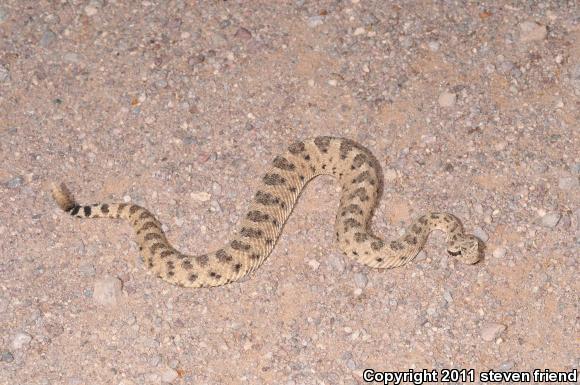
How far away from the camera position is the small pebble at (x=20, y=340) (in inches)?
280

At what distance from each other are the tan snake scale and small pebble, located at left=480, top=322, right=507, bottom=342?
653 mm

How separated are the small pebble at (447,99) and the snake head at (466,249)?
181 centimetres

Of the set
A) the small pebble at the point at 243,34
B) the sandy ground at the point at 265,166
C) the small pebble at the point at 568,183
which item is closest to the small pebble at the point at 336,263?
the sandy ground at the point at 265,166

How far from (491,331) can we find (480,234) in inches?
42.6

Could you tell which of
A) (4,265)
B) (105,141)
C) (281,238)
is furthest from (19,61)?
(281,238)

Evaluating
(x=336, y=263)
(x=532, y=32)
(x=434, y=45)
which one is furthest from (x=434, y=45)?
(x=336, y=263)

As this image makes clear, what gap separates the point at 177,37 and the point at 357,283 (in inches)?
150

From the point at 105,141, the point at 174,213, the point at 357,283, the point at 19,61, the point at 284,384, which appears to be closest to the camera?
the point at 284,384

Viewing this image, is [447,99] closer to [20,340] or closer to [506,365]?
[506,365]

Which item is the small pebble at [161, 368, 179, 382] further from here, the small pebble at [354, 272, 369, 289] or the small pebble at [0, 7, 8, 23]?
the small pebble at [0, 7, 8, 23]

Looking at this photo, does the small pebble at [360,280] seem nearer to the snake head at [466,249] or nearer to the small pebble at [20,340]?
the snake head at [466,249]

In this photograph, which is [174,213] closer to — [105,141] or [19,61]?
[105,141]

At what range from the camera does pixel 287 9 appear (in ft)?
31.6

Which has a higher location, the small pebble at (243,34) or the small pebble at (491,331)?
the small pebble at (243,34)
